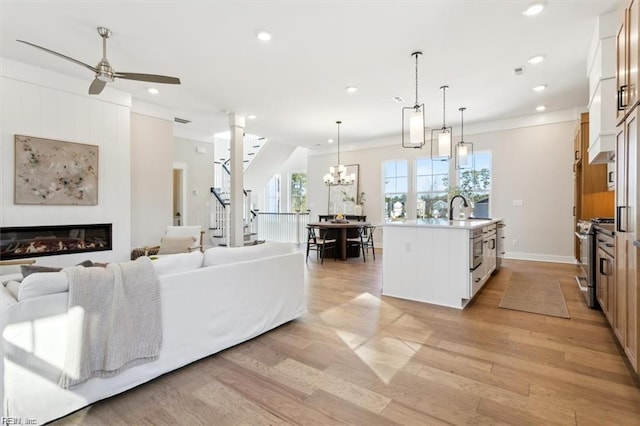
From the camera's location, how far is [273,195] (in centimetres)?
1138

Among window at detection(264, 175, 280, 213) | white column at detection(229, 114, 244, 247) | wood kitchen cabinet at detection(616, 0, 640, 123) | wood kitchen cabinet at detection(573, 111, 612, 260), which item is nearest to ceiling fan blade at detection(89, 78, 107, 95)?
white column at detection(229, 114, 244, 247)

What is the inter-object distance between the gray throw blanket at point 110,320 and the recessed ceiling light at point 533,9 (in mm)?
3896

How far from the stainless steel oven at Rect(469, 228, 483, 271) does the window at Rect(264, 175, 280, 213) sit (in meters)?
8.20

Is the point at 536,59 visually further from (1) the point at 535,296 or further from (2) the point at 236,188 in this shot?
(2) the point at 236,188

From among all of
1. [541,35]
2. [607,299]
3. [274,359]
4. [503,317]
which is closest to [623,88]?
[541,35]

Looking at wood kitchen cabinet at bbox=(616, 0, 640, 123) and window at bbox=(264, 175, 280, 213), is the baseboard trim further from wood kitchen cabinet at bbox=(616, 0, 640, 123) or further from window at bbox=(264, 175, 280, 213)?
window at bbox=(264, 175, 280, 213)

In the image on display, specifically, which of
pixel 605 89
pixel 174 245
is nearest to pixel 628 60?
pixel 605 89

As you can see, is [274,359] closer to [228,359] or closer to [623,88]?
[228,359]

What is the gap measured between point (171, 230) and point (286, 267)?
10.0 ft

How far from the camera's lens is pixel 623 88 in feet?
7.54

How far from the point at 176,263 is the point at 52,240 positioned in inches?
130

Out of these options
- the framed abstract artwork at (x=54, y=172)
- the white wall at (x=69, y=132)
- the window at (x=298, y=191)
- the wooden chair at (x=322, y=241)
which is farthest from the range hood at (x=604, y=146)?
the window at (x=298, y=191)

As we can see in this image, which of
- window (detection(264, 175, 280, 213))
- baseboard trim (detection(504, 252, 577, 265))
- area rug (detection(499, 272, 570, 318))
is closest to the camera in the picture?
area rug (detection(499, 272, 570, 318))

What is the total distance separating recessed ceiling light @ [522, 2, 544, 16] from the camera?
9.24 feet
